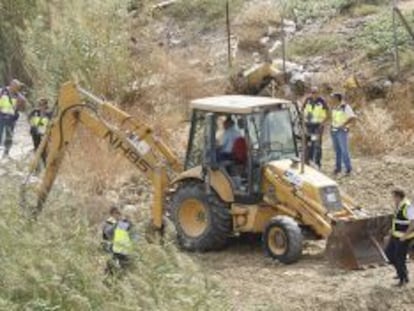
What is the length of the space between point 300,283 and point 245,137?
7.20 feet

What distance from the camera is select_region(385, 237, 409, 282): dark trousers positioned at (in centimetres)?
1206

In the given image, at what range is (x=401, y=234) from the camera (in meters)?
12.0

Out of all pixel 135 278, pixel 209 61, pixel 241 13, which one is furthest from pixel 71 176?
pixel 241 13

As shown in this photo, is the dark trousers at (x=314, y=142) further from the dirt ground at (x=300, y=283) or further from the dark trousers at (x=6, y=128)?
the dark trousers at (x=6, y=128)

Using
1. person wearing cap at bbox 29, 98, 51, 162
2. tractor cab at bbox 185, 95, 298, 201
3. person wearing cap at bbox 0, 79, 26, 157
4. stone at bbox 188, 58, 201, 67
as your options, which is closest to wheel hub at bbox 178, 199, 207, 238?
tractor cab at bbox 185, 95, 298, 201

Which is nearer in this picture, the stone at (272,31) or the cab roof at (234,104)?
the cab roof at (234,104)

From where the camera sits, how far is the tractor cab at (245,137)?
13.6 m

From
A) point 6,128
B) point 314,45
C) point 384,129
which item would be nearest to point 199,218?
point 384,129

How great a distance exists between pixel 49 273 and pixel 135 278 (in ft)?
2.75

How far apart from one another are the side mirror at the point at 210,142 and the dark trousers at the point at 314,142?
13.5 feet

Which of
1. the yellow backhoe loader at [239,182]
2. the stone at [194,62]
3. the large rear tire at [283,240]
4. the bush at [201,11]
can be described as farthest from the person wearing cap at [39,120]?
the bush at [201,11]

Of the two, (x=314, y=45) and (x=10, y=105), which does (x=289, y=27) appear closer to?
(x=314, y=45)

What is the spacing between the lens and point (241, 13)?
2894 cm

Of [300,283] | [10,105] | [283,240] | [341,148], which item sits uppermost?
[10,105]
